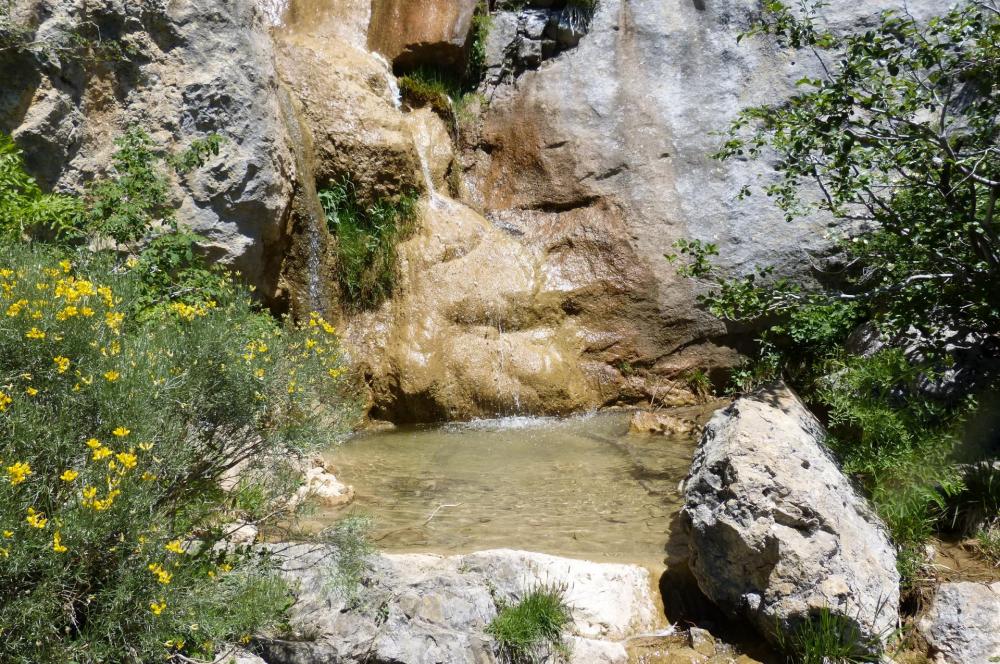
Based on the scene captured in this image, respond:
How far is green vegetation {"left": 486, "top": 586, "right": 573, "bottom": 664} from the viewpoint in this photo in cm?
412

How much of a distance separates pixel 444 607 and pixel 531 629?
0.44 metres

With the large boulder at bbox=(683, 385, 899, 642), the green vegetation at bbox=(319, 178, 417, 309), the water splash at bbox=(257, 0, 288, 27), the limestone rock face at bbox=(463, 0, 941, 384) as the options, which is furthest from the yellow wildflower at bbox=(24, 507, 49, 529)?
the water splash at bbox=(257, 0, 288, 27)

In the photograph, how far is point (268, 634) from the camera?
3.77m

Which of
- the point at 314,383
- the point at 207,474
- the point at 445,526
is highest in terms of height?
the point at 314,383

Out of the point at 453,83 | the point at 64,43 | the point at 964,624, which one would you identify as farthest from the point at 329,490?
the point at 453,83

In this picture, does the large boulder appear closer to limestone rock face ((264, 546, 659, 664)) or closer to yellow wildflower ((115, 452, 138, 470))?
limestone rock face ((264, 546, 659, 664))

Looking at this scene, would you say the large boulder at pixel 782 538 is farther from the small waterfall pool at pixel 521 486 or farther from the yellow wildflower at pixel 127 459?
the yellow wildflower at pixel 127 459

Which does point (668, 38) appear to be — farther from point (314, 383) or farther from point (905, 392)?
point (314, 383)

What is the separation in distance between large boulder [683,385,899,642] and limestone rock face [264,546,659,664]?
502mm

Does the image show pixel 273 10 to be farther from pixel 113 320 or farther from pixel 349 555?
pixel 349 555

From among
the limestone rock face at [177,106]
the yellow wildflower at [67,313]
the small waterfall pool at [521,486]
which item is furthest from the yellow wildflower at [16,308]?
the limestone rock face at [177,106]

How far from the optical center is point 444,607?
4.21m

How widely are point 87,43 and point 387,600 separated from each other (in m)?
5.39

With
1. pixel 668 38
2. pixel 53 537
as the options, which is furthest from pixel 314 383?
pixel 668 38
